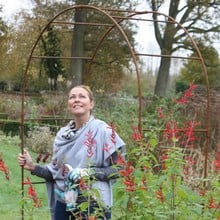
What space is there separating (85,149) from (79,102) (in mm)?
295

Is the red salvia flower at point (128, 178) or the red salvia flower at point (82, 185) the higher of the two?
the red salvia flower at point (128, 178)

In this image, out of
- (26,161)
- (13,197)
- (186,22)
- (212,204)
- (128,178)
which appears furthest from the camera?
(186,22)

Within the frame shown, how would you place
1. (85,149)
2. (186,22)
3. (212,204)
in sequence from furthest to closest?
(186,22) < (85,149) < (212,204)

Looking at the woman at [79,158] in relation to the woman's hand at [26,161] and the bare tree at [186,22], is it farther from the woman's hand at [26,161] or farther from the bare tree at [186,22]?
the bare tree at [186,22]

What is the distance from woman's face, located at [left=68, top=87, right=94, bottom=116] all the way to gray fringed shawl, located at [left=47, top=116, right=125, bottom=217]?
8 cm

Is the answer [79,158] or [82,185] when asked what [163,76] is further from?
[82,185]

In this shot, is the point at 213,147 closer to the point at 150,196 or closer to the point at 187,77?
the point at 150,196

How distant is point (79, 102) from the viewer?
11.7ft

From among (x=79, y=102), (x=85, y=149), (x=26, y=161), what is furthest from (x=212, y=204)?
(x=26, y=161)

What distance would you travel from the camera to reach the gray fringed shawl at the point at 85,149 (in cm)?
344

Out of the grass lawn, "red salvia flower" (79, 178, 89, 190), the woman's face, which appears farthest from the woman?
"red salvia flower" (79, 178, 89, 190)

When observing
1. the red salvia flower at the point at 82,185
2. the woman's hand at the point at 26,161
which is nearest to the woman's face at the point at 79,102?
the woman's hand at the point at 26,161

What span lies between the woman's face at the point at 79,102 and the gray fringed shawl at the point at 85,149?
8cm

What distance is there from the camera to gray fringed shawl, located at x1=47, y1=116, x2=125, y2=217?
11.3 feet
